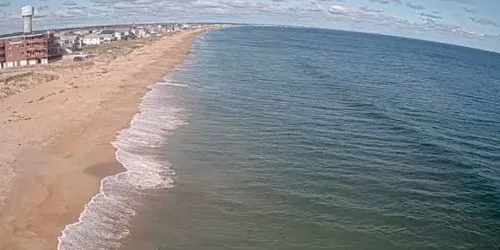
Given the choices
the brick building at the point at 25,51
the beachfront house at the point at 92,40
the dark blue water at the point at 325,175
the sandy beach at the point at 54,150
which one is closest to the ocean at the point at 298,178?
the dark blue water at the point at 325,175

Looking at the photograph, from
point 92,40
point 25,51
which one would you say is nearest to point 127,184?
point 25,51

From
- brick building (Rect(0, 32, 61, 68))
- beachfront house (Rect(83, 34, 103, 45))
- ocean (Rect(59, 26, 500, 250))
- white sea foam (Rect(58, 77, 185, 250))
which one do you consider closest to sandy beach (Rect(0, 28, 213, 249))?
white sea foam (Rect(58, 77, 185, 250))

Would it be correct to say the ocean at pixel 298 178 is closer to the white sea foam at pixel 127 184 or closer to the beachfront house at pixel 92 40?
the white sea foam at pixel 127 184

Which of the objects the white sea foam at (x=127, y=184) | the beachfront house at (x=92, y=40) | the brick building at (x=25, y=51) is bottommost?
the beachfront house at (x=92, y=40)

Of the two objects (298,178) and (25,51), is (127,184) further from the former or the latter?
(25,51)

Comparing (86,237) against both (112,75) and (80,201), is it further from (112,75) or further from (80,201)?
(112,75)

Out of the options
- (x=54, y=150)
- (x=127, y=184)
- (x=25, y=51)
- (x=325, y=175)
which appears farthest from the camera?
(x=25, y=51)
